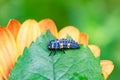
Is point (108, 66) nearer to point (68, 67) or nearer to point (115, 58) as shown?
point (68, 67)

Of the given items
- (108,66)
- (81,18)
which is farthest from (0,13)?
(108,66)

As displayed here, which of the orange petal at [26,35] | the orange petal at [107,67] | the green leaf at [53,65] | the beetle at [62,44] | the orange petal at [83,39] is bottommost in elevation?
the orange petal at [107,67]

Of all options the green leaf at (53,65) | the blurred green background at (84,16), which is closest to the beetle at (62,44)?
the green leaf at (53,65)

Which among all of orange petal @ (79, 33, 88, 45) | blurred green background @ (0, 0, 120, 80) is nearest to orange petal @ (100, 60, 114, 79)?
orange petal @ (79, 33, 88, 45)

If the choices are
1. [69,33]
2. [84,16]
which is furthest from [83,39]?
[84,16]

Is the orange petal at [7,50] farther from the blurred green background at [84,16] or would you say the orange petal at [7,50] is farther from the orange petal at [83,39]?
the blurred green background at [84,16]

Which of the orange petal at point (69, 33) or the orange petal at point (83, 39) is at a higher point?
the orange petal at point (69, 33)
